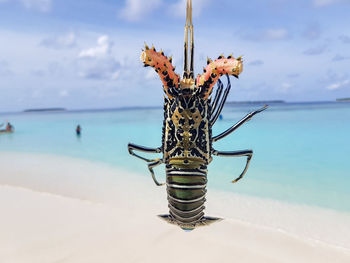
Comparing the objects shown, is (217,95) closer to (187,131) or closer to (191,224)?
(187,131)

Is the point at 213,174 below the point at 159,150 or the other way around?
below

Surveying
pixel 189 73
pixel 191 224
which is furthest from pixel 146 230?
pixel 189 73

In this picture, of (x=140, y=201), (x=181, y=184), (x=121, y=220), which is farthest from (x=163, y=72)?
(x=140, y=201)

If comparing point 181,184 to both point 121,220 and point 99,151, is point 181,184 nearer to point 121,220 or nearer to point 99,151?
point 121,220

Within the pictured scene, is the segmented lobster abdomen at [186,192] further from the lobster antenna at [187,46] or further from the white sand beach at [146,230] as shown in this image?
the white sand beach at [146,230]

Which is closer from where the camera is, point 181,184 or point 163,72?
point 163,72

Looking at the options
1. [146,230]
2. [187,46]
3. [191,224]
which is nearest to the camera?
[187,46]

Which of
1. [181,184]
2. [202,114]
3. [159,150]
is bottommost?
[181,184]
